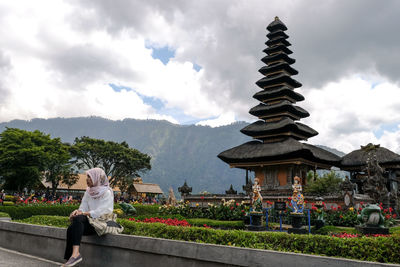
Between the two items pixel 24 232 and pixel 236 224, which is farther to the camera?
pixel 236 224

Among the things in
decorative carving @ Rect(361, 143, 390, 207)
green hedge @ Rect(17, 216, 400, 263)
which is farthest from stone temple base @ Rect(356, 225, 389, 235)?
decorative carving @ Rect(361, 143, 390, 207)

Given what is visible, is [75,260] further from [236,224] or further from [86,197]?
[236,224]

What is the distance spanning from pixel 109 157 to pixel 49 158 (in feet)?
45.5

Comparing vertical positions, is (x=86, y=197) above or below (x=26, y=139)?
Result: below

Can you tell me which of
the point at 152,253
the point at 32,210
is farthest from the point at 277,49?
the point at 152,253

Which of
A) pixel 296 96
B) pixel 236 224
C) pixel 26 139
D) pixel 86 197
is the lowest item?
pixel 236 224

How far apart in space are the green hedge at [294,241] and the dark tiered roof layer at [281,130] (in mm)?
26768

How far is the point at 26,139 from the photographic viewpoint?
38875mm

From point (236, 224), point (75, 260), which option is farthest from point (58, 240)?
point (236, 224)

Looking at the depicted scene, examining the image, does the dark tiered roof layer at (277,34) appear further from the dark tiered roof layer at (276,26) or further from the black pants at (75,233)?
the black pants at (75,233)

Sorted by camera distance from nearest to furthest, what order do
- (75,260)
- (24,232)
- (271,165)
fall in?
(75,260), (24,232), (271,165)

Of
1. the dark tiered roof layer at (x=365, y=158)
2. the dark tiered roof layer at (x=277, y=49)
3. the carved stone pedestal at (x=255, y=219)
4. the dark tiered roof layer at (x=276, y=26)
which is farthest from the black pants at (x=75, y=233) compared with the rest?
the dark tiered roof layer at (x=276, y=26)

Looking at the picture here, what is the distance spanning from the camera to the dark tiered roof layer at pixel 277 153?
28.7m

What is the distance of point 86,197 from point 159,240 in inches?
72.7
